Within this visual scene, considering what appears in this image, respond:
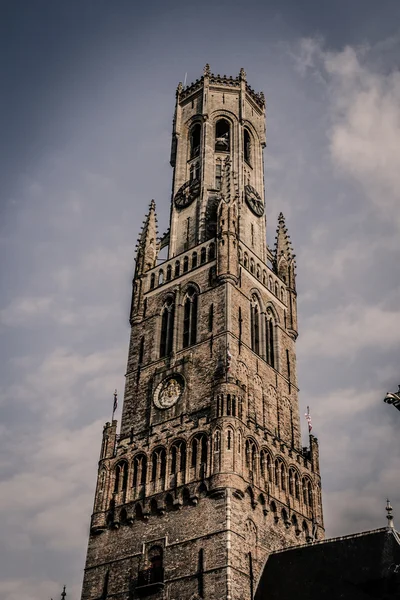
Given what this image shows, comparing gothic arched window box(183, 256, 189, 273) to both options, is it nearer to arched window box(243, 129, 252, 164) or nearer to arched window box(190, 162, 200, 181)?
arched window box(190, 162, 200, 181)

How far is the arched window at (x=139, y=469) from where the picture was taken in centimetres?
4381

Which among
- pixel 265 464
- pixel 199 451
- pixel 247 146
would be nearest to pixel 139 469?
pixel 199 451

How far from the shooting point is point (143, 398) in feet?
159

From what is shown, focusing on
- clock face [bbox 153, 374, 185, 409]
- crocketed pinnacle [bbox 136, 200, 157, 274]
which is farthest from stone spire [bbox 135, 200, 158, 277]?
clock face [bbox 153, 374, 185, 409]

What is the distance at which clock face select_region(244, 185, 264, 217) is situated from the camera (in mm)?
59281

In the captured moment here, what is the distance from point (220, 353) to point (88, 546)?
13.8m

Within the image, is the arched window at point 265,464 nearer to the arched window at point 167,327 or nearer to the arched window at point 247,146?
the arched window at point 167,327

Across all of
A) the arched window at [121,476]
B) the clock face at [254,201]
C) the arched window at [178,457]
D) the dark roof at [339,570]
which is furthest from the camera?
the clock face at [254,201]

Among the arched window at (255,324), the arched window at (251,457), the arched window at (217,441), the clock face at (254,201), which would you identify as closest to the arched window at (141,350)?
the arched window at (255,324)

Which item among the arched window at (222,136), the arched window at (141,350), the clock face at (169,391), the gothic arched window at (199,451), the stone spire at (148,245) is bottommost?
the gothic arched window at (199,451)

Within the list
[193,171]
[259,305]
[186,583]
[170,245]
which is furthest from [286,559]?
→ [193,171]

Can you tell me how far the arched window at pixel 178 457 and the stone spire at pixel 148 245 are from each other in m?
17.4

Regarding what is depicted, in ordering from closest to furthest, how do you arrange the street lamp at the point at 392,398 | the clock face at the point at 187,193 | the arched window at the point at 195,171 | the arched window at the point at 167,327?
the street lamp at the point at 392,398, the arched window at the point at 167,327, the clock face at the point at 187,193, the arched window at the point at 195,171

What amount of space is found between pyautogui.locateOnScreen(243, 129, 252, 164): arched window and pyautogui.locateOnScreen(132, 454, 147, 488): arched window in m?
Answer: 29.5
